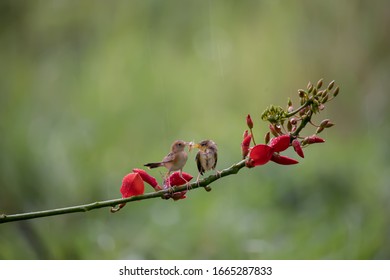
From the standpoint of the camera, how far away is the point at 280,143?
52 cm

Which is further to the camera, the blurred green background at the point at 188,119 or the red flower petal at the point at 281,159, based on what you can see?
the blurred green background at the point at 188,119

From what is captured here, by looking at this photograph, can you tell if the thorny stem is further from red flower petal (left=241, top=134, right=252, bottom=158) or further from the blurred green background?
the blurred green background

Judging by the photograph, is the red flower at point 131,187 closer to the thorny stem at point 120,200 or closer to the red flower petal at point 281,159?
the thorny stem at point 120,200

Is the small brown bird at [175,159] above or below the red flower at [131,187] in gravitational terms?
above

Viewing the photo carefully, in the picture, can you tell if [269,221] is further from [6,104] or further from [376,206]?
[6,104]

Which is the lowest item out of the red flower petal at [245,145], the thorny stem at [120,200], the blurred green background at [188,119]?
the thorny stem at [120,200]

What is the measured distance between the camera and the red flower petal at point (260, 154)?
1.72ft

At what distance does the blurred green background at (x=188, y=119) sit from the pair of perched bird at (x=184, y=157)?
3.13ft

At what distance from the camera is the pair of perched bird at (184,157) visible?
56 centimetres

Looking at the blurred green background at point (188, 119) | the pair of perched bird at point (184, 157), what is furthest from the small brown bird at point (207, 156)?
the blurred green background at point (188, 119)

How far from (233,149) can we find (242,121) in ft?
0.47

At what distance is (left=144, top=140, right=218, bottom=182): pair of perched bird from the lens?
557mm

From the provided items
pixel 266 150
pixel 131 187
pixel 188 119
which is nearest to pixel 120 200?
pixel 131 187
